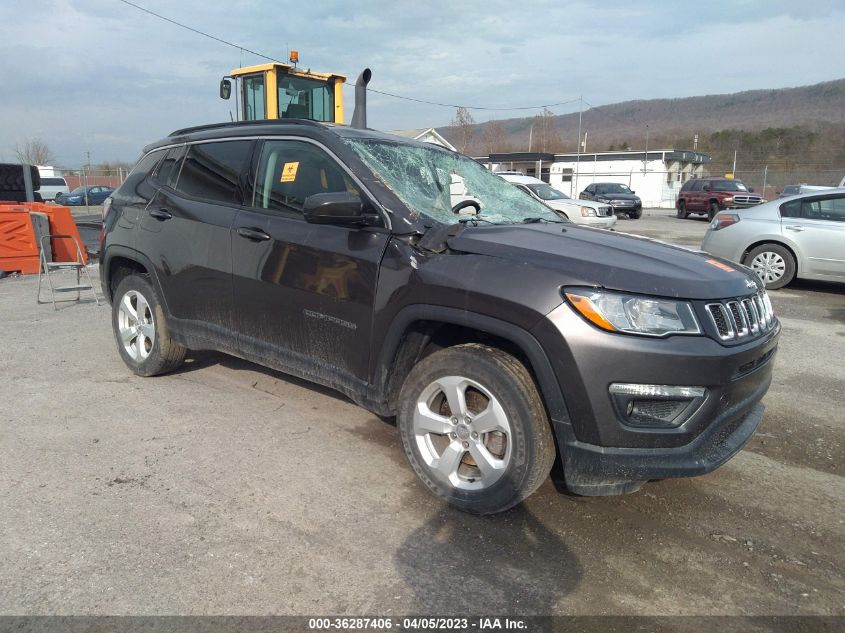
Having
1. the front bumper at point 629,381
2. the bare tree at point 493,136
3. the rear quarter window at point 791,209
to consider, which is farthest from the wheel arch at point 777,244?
the bare tree at point 493,136

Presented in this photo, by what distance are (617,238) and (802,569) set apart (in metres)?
1.76

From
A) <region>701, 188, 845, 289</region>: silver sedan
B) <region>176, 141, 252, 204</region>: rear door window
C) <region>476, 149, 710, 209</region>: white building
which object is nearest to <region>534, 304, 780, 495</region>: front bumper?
<region>176, 141, 252, 204</region>: rear door window

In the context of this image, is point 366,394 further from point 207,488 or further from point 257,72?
point 257,72

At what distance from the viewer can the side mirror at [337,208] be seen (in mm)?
3156

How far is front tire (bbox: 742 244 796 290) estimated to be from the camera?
914 centimetres

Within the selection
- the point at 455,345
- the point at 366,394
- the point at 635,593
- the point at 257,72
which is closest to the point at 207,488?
the point at 366,394

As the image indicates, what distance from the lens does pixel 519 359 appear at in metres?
2.94

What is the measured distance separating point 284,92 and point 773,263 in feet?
28.4

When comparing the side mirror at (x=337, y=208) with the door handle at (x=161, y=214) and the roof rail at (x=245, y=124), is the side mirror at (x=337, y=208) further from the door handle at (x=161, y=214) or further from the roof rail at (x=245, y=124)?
the door handle at (x=161, y=214)

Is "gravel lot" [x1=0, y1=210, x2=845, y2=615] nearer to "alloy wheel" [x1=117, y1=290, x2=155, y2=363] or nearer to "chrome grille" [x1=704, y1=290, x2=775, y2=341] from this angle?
"alloy wheel" [x1=117, y1=290, x2=155, y2=363]

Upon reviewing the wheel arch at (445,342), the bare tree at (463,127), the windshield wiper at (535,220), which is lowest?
the wheel arch at (445,342)

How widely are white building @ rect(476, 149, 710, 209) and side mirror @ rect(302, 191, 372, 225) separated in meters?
38.2

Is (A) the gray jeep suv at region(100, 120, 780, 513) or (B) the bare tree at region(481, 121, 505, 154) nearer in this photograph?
(A) the gray jeep suv at region(100, 120, 780, 513)

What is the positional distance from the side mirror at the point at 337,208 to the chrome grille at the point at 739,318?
1688 mm
